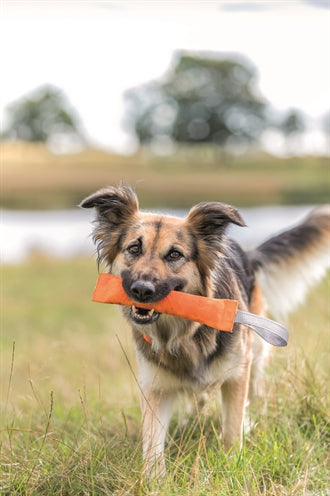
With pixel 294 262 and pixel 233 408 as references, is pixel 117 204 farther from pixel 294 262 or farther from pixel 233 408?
pixel 294 262

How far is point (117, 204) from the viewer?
4.29m

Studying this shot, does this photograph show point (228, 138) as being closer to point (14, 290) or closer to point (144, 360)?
point (14, 290)

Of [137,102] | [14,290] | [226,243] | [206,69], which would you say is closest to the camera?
[226,243]

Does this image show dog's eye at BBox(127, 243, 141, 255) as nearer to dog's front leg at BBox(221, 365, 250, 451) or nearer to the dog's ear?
the dog's ear

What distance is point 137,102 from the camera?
37.6 m

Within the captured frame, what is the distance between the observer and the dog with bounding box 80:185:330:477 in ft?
12.7

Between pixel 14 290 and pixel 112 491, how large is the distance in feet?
43.0

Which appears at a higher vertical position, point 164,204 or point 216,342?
point 216,342

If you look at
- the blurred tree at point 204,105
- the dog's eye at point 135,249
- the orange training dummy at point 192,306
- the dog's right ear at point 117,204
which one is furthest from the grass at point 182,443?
the blurred tree at point 204,105

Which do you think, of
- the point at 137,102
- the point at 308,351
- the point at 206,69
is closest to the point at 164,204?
the point at 137,102

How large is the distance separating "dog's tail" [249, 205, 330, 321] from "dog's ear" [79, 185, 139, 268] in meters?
1.99

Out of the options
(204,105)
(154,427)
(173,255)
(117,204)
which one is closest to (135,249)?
(173,255)

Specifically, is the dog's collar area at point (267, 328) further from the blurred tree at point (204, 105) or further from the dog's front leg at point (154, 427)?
the blurred tree at point (204, 105)

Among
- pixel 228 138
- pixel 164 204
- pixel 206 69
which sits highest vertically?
pixel 206 69
